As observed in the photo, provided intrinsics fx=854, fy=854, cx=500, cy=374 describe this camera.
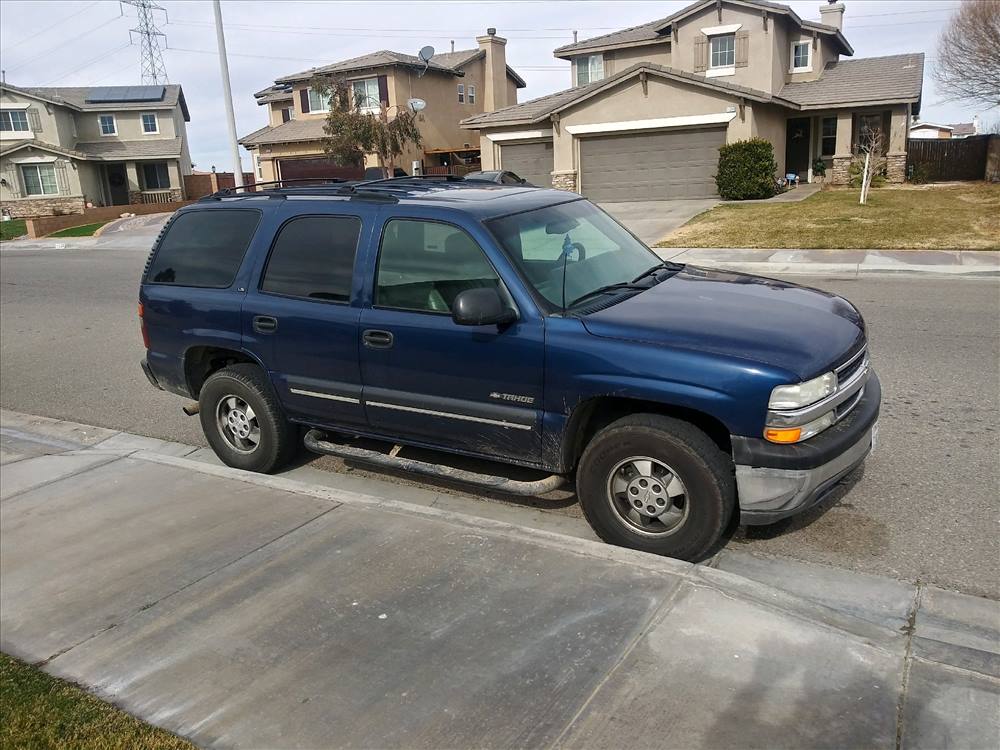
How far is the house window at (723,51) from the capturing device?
98.9 feet

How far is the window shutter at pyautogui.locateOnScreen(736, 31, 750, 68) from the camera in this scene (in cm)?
2966

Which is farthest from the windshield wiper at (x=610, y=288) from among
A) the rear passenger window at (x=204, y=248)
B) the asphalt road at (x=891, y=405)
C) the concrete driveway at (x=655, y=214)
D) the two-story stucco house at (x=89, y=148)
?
the two-story stucco house at (x=89, y=148)

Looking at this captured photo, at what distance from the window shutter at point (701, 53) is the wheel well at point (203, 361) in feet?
93.1

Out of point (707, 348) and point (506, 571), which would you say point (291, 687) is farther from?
point (707, 348)

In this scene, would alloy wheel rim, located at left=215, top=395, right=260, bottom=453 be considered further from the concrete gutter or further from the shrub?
the shrub

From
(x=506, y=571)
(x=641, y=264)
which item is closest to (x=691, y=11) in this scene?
(x=641, y=264)

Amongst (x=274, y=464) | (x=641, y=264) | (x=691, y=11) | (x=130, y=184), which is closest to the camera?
(x=641, y=264)

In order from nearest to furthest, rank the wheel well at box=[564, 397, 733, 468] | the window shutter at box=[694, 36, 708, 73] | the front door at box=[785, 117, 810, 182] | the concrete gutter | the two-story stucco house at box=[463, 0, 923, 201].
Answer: the wheel well at box=[564, 397, 733, 468] < the concrete gutter < the two-story stucco house at box=[463, 0, 923, 201] < the window shutter at box=[694, 36, 708, 73] < the front door at box=[785, 117, 810, 182]

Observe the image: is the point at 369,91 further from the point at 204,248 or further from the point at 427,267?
the point at 427,267

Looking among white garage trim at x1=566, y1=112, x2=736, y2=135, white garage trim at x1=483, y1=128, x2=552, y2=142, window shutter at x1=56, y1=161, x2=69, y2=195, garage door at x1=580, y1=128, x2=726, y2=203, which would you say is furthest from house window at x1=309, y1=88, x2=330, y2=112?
garage door at x1=580, y1=128, x2=726, y2=203

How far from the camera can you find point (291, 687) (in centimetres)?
341

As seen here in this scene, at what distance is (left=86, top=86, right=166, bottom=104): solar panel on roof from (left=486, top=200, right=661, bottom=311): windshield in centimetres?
5057

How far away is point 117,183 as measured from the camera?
50.4m

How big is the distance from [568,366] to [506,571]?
107cm
